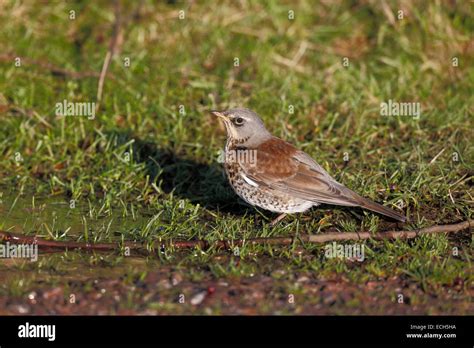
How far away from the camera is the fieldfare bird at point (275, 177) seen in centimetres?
721

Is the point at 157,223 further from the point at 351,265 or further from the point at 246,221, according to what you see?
the point at 351,265

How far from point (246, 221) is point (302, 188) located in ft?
2.07

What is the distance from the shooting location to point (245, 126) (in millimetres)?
7746

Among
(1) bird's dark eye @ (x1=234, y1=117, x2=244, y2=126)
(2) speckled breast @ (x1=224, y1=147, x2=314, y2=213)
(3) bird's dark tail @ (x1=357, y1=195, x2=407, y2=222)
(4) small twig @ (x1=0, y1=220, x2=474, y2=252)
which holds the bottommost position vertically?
(4) small twig @ (x1=0, y1=220, x2=474, y2=252)

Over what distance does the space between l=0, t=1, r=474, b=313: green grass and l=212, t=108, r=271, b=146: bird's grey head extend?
66cm

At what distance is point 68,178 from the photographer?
28.1 ft

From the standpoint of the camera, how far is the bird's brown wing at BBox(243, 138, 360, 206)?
23.6ft

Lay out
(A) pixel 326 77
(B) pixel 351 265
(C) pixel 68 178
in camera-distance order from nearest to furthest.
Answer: (B) pixel 351 265 → (C) pixel 68 178 → (A) pixel 326 77

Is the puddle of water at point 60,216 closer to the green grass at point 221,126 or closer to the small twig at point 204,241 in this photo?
the green grass at point 221,126

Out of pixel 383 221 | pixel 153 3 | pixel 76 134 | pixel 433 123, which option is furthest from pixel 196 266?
pixel 153 3

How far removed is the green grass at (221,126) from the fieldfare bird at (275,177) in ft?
0.75

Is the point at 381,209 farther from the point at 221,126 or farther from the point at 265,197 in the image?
the point at 221,126

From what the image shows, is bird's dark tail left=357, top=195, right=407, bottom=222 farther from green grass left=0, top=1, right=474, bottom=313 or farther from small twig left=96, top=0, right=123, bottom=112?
small twig left=96, top=0, right=123, bottom=112

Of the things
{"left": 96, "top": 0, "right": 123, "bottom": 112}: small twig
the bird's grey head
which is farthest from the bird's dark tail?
{"left": 96, "top": 0, "right": 123, "bottom": 112}: small twig
